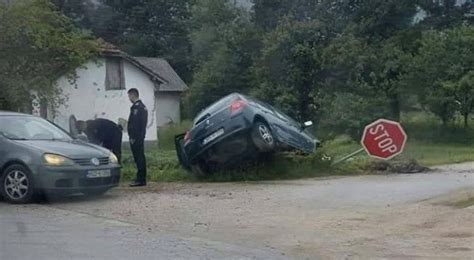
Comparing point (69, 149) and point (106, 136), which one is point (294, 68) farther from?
point (69, 149)

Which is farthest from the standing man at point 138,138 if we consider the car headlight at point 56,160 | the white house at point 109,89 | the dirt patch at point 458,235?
the white house at point 109,89

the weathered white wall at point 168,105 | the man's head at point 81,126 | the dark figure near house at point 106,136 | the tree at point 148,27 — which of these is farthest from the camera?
the tree at point 148,27

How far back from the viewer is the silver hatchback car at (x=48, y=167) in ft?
46.1

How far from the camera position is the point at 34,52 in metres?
26.7

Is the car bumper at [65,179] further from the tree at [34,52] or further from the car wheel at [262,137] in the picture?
the tree at [34,52]

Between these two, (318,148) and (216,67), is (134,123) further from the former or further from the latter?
(216,67)

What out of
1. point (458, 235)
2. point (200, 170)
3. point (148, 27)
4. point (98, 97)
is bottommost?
point (458, 235)

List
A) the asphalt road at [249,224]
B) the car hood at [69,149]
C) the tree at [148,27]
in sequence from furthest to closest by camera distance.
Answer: the tree at [148,27] → the car hood at [69,149] → the asphalt road at [249,224]

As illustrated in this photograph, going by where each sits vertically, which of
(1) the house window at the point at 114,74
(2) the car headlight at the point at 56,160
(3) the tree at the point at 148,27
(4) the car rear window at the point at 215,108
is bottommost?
(2) the car headlight at the point at 56,160

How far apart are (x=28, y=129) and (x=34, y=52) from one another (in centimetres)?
1176

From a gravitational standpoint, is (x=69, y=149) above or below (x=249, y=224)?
above

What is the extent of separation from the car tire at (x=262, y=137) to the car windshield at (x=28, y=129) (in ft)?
10.6

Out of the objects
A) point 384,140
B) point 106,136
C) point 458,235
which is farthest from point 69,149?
point 384,140

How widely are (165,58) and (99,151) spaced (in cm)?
4732
